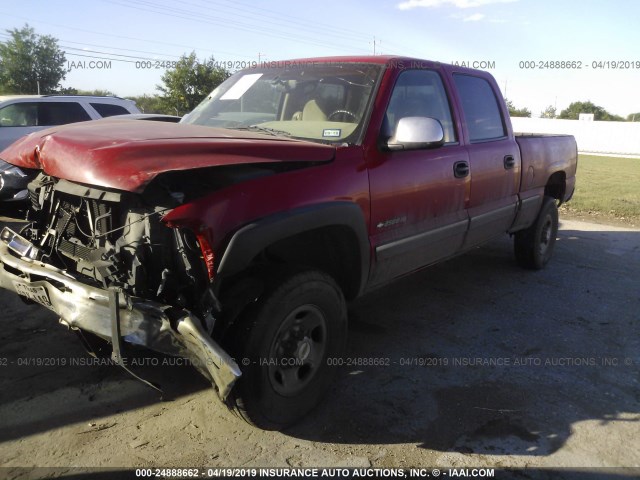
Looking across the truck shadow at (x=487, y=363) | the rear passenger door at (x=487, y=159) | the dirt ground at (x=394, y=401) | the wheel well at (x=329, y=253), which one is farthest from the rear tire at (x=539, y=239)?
the wheel well at (x=329, y=253)

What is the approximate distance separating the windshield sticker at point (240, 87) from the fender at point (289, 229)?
1.55 m

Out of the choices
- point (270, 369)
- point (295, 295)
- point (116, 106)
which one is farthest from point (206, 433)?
point (116, 106)

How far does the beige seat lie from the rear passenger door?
1358 millimetres

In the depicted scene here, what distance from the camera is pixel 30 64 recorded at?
36719 millimetres

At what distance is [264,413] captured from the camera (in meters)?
2.65

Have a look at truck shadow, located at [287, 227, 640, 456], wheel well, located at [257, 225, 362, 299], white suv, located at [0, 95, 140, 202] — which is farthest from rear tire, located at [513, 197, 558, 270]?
white suv, located at [0, 95, 140, 202]

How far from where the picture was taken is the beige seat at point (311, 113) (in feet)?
11.2

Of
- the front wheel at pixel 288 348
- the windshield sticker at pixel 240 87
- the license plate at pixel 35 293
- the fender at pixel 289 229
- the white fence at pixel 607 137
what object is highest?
the white fence at pixel 607 137

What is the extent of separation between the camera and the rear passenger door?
420 cm

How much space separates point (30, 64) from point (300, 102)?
40.9 m

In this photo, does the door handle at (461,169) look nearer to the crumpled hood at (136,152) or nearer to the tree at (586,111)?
the crumpled hood at (136,152)

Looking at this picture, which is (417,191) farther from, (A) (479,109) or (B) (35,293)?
(B) (35,293)

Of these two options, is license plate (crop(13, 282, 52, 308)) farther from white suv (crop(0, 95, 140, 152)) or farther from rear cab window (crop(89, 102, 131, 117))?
rear cab window (crop(89, 102, 131, 117))

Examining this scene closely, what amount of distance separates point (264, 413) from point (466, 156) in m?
2.54
